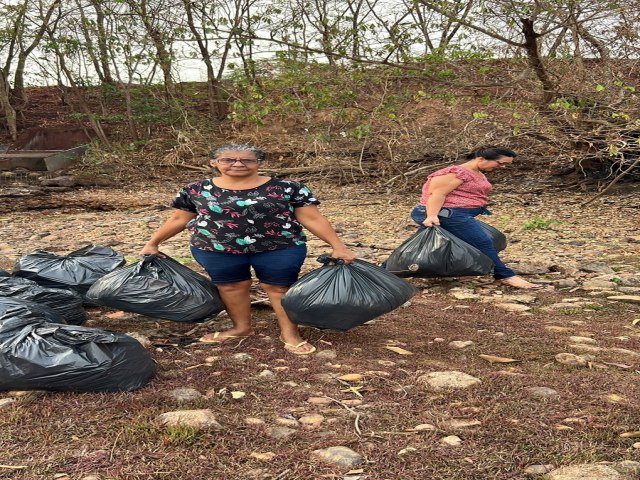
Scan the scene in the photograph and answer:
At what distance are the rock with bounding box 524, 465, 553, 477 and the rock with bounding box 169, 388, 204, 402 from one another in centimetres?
143

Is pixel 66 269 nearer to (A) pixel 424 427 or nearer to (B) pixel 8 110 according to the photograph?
(A) pixel 424 427

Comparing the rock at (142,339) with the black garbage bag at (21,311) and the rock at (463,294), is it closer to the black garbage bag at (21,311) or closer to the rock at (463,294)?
the black garbage bag at (21,311)

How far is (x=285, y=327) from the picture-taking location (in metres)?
3.87

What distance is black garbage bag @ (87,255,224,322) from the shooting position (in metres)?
3.90

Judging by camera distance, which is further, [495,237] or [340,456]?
[495,237]

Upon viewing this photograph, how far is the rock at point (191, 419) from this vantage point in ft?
8.81

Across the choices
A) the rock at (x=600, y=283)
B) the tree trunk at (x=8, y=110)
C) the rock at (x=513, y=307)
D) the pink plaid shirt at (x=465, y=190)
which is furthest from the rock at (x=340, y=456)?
the tree trunk at (x=8, y=110)

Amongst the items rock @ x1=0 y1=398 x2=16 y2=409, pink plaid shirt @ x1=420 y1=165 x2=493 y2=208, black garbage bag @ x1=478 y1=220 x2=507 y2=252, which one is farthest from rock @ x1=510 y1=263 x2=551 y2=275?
rock @ x1=0 y1=398 x2=16 y2=409

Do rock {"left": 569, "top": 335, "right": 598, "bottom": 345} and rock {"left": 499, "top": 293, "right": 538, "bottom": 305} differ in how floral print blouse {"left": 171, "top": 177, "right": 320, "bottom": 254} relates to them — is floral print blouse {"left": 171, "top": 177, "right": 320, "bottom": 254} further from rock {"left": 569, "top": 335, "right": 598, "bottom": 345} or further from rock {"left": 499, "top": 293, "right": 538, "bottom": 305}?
rock {"left": 499, "top": 293, "right": 538, "bottom": 305}

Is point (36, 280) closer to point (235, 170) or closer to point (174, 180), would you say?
point (235, 170)

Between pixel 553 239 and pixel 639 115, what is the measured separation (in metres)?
2.53

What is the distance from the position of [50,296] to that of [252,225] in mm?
1414

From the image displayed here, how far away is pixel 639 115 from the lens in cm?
884

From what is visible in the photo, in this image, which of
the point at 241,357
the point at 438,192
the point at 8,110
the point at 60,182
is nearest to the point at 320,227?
the point at 241,357
